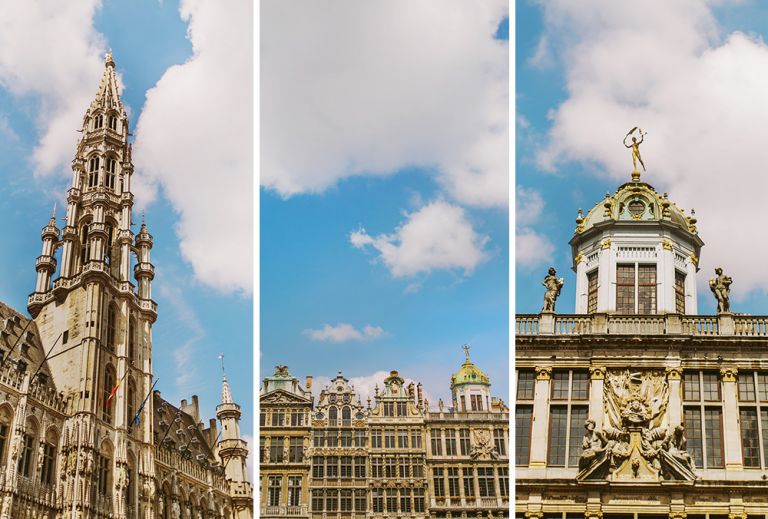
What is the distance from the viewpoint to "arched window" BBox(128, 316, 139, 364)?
47.9ft

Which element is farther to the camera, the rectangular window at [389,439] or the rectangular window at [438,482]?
the rectangular window at [389,439]

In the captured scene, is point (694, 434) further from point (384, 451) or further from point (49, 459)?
point (384, 451)

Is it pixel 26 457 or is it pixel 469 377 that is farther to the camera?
pixel 469 377

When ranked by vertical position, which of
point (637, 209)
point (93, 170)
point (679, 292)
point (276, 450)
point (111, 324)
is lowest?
point (276, 450)

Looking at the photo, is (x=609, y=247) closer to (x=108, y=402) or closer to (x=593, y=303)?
(x=593, y=303)

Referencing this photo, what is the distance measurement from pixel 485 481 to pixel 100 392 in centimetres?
796

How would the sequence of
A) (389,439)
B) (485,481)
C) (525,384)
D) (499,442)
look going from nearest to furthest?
(525,384) < (485,481) < (389,439) < (499,442)

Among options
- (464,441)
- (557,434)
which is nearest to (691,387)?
(557,434)

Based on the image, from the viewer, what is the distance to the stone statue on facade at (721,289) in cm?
1255

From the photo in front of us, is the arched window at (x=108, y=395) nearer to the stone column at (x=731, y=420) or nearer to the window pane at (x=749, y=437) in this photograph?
the stone column at (x=731, y=420)

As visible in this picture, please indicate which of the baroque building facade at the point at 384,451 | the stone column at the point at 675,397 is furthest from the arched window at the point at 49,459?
the stone column at the point at 675,397

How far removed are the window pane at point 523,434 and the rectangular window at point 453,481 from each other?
6.97 m

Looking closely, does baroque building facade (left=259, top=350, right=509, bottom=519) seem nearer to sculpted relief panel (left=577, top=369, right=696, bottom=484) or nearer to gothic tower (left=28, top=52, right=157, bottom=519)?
gothic tower (left=28, top=52, right=157, bottom=519)

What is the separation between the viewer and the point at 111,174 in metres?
15.1
